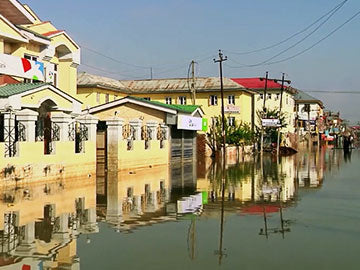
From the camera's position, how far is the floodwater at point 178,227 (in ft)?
26.0

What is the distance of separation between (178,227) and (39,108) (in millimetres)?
13821

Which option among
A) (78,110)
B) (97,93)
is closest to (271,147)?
(97,93)

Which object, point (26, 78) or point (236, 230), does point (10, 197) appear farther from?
point (26, 78)

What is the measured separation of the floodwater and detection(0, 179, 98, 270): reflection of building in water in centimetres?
2

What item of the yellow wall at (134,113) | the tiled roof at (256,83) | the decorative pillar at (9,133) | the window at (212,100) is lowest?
the decorative pillar at (9,133)

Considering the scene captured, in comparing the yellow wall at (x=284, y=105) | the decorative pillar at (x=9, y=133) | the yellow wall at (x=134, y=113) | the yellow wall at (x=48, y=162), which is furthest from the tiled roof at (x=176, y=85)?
the decorative pillar at (x=9, y=133)

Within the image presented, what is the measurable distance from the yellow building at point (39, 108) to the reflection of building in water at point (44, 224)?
1424 millimetres

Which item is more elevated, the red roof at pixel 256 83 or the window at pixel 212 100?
the red roof at pixel 256 83

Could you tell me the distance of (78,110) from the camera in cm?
2402

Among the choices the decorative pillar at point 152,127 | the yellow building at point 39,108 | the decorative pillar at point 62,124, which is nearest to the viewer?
the yellow building at point 39,108

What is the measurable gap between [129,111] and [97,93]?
52.8 ft

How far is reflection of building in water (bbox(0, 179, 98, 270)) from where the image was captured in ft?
25.8

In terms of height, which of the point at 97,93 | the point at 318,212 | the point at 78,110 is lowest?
the point at 318,212

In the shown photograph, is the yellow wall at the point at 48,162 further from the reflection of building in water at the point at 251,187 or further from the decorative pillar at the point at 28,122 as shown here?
the reflection of building in water at the point at 251,187
